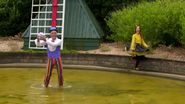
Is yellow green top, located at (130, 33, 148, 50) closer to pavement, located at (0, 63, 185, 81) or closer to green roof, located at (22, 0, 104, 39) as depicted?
pavement, located at (0, 63, 185, 81)

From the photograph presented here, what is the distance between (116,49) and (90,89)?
6.41 metres

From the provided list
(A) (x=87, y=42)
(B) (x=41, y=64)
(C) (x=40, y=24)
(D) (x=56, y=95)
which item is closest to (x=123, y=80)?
(D) (x=56, y=95)

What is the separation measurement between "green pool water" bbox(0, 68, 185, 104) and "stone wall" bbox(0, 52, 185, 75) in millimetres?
727

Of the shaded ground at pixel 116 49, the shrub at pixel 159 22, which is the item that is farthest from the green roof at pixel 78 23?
the shrub at pixel 159 22

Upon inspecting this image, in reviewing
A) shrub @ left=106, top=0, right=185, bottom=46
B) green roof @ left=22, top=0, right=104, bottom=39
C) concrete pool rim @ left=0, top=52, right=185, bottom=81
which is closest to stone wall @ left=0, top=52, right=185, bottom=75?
concrete pool rim @ left=0, top=52, right=185, bottom=81

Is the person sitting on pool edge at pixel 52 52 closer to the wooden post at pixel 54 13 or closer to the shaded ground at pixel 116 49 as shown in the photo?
the shaded ground at pixel 116 49

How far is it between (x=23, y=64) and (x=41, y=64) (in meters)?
0.68

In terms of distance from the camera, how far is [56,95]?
873cm

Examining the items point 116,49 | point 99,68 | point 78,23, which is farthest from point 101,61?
point 78,23

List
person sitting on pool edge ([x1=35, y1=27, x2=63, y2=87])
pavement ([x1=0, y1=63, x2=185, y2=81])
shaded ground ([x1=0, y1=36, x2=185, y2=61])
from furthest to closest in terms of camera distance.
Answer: shaded ground ([x1=0, y1=36, x2=185, y2=61])
pavement ([x1=0, y1=63, x2=185, y2=81])
person sitting on pool edge ([x1=35, y1=27, x2=63, y2=87])

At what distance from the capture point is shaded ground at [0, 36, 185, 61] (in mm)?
13807

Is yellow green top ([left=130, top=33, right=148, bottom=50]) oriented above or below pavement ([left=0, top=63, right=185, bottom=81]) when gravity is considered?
above

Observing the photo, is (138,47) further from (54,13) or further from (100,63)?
(54,13)

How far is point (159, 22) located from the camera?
46.1 feet
